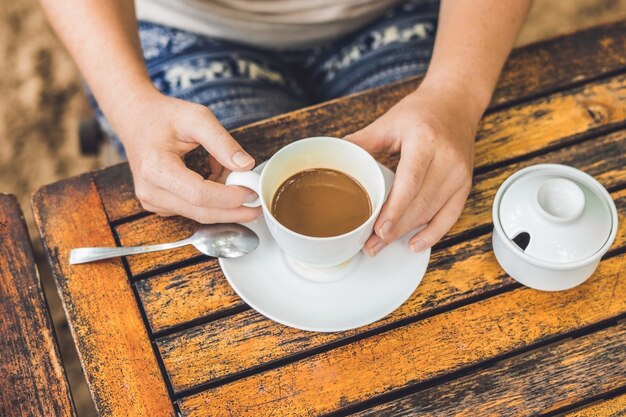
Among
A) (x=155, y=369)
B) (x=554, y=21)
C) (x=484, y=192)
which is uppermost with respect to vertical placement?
(x=484, y=192)

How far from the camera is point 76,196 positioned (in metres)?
0.97

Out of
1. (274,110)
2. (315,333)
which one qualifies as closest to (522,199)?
(315,333)

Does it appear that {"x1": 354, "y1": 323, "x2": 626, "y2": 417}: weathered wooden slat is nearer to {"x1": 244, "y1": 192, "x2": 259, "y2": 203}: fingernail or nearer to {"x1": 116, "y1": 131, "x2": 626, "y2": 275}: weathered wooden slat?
{"x1": 116, "y1": 131, "x2": 626, "y2": 275}: weathered wooden slat

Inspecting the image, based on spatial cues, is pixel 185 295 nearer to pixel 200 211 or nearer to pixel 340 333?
pixel 200 211

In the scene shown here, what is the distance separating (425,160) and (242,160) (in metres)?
0.26

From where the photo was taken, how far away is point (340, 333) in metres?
0.86

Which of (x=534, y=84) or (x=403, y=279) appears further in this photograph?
(x=534, y=84)

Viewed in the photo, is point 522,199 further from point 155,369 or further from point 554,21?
point 554,21

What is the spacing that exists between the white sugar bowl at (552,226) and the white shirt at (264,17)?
484 mm

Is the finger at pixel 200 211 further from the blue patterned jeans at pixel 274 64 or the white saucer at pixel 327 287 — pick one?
the blue patterned jeans at pixel 274 64

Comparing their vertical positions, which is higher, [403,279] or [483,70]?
[483,70]

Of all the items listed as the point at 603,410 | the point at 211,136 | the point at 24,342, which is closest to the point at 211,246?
the point at 211,136

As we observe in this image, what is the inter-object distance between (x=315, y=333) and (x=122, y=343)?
0.27 metres

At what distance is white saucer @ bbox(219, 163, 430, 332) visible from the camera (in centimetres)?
85
